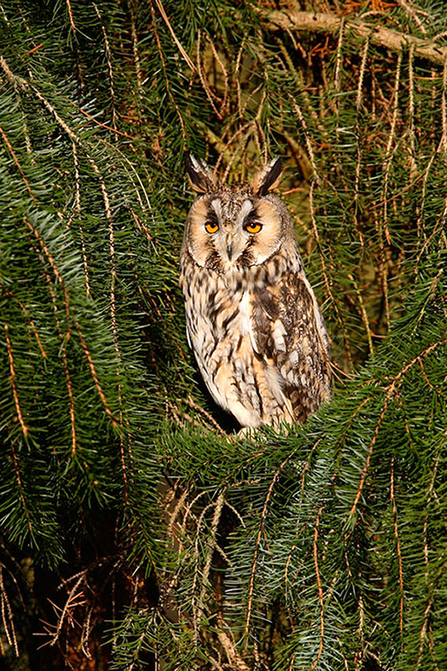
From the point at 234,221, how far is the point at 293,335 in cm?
40

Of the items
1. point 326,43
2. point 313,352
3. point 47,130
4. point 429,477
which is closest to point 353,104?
point 326,43

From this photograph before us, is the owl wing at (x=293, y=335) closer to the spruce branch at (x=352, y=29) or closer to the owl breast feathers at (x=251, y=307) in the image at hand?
the owl breast feathers at (x=251, y=307)

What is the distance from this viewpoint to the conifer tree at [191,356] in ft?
3.76

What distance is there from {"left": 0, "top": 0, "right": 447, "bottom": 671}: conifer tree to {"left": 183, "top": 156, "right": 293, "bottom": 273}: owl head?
→ 69 millimetres

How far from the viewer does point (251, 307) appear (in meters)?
2.14

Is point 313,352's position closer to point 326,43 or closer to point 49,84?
point 326,43

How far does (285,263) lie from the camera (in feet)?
7.15

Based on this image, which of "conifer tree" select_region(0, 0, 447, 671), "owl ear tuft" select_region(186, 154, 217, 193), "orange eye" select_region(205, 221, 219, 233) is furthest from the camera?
"orange eye" select_region(205, 221, 219, 233)

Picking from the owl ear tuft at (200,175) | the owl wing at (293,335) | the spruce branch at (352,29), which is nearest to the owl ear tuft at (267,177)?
the owl ear tuft at (200,175)

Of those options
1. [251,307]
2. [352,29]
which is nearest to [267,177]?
[251,307]

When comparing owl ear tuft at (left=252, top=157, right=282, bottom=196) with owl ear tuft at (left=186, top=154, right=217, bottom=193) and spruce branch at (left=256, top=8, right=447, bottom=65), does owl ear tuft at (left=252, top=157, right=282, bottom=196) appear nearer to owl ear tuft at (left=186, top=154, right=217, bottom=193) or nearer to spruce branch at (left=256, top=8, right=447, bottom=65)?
owl ear tuft at (left=186, top=154, right=217, bottom=193)

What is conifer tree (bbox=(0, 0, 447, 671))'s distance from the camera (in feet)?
3.76

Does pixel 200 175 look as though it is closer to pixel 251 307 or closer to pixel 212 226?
pixel 212 226

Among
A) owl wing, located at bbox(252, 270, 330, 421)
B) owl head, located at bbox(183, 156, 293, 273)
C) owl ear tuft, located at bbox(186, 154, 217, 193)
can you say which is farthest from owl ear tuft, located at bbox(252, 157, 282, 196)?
owl wing, located at bbox(252, 270, 330, 421)
